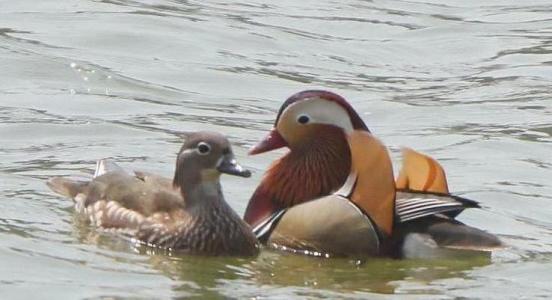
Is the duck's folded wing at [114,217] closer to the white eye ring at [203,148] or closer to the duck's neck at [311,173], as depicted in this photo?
the white eye ring at [203,148]

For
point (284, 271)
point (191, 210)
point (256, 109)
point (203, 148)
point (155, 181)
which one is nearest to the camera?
point (284, 271)

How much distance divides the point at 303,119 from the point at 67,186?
163 cm

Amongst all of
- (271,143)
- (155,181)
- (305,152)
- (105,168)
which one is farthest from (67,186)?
(305,152)

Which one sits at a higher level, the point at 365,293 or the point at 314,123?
the point at 314,123

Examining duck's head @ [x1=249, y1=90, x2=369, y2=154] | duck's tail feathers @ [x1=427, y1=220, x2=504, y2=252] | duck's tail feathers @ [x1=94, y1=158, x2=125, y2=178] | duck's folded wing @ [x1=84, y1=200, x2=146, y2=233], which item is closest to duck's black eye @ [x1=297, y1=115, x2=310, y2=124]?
duck's head @ [x1=249, y1=90, x2=369, y2=154]

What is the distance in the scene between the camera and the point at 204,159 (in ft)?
35.8

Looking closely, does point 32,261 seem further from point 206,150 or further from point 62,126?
point 62,126

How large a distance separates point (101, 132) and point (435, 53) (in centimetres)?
530

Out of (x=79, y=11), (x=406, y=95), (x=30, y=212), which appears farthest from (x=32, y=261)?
(x=79, y=11)

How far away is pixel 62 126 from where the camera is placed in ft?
47.0

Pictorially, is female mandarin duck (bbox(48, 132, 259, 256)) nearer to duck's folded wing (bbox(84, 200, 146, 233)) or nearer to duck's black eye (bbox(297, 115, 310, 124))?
duck's folded wing (bbox(84, 200, 146, 233))

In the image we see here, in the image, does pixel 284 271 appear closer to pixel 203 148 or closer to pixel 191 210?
pixel 191 210

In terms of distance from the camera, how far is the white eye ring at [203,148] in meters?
10.9

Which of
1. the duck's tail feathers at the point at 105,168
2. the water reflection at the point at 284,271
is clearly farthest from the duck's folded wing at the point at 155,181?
the water reflection at the point at 284,271
